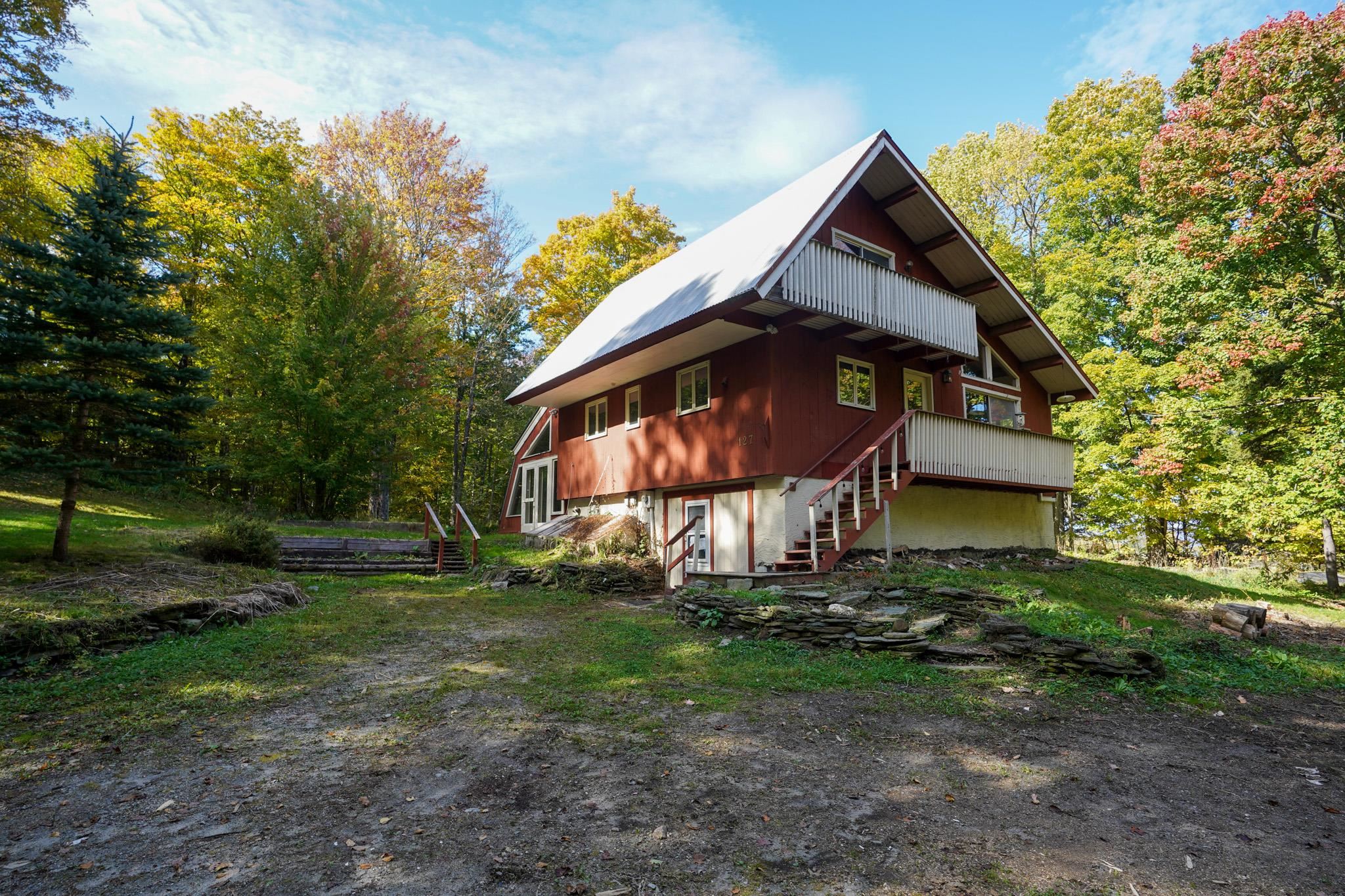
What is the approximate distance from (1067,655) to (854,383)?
8026 mm

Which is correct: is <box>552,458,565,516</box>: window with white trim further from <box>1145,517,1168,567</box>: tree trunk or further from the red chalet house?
<box>1145,517,1168,567</box>: tree trunk

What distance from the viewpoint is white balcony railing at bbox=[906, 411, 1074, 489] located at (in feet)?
42.5

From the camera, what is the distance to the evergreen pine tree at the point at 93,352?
8.69 metres

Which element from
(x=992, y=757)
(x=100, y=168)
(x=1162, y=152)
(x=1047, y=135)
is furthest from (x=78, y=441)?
(x=1047, y=135)

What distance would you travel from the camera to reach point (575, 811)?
3789 millimetres

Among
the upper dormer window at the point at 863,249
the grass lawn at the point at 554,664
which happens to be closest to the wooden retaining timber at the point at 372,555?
the grass lawn at the point at 554,664

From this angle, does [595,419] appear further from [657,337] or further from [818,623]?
[818,623]

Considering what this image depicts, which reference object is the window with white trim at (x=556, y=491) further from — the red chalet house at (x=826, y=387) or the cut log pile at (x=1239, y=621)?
the cut log pile at (x=1239, y=621)

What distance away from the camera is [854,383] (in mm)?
14125

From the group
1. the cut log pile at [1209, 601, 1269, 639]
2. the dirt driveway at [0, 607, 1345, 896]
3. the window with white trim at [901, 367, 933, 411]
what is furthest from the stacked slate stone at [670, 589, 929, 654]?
the window with white trim at [901, 367, 933, 411]

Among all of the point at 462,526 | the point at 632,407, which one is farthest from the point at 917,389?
the point at 462,526

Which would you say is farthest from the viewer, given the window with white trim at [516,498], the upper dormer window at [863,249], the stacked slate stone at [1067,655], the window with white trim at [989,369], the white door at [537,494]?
the window with white trim at [516,498]

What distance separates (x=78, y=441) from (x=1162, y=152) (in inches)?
936

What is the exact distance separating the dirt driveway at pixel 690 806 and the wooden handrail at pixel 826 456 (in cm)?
695
